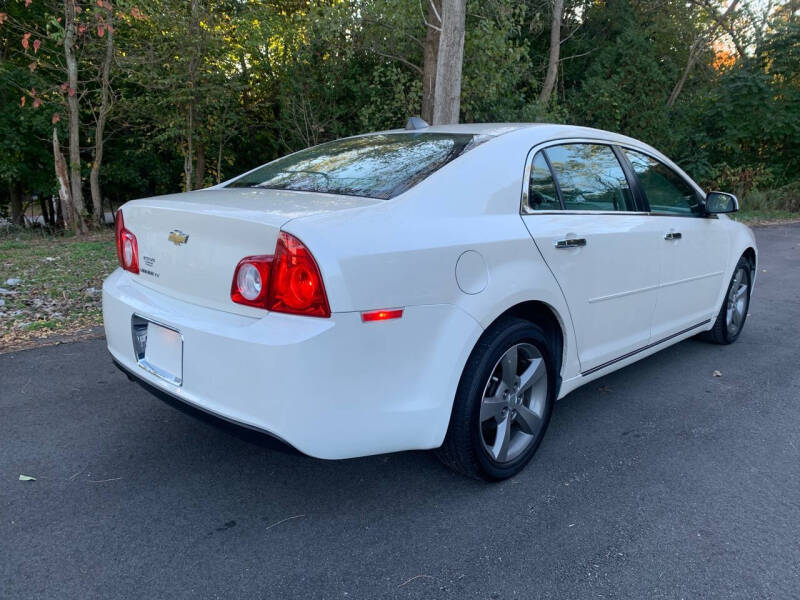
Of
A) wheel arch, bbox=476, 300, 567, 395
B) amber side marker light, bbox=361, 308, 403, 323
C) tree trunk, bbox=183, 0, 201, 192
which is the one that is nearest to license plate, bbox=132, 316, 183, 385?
amber side marker light, bbox=361, 308, 403, 323

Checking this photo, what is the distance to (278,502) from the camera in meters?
2.62

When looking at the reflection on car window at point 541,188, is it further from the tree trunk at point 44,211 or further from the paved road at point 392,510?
the tree trunk at point 44,211

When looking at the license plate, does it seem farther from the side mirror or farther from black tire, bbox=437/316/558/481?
the side mirror

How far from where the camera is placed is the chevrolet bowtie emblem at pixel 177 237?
2.50 metres

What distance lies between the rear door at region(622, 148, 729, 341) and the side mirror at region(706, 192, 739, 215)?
0.08 metres

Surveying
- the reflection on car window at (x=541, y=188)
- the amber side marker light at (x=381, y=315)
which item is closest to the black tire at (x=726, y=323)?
the reflection on car window at (x=541, y=188)

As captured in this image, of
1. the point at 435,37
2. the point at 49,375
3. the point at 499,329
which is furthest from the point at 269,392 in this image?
the point at 435,37

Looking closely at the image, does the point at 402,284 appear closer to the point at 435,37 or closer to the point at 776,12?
the point at 435,37

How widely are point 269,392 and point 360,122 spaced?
13.6 m

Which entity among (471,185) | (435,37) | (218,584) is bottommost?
(218,584)

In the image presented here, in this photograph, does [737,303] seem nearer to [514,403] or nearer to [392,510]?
[514,403]

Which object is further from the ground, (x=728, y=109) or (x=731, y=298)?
(x=728, y=109)

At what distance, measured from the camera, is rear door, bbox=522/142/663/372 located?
2.92 meters

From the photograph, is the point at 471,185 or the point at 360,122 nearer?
the point at 471,185
